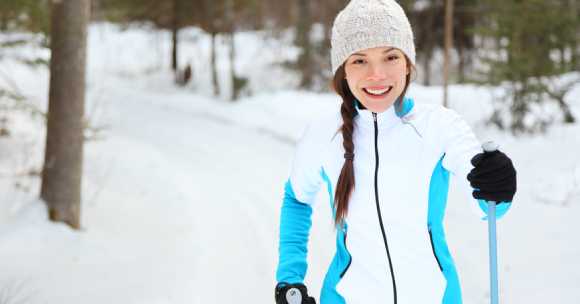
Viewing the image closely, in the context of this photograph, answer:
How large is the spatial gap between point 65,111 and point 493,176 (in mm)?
4814

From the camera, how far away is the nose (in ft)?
6.54

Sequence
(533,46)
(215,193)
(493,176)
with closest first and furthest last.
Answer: (493,176) → (215,193) → (533,46)

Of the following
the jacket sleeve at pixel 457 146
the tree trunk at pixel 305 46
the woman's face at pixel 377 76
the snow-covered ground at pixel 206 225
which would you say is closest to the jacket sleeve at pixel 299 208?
the woman's face at pixel 377 76

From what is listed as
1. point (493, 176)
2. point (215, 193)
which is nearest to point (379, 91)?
point (493, 176)

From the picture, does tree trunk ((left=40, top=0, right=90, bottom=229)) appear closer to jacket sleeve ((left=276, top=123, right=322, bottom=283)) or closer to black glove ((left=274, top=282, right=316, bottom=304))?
jacket sleeve ((left=276, top=123, right=322, bottom=283))

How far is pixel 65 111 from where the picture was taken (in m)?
5.70

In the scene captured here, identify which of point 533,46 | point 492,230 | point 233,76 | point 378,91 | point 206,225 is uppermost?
point 533,46

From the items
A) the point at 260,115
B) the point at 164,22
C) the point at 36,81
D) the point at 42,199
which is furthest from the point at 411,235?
the point at 164,22

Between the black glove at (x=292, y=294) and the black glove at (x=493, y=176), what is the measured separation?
693 mm

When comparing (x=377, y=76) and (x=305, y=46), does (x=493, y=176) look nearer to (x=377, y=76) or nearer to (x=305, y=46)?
(x=377, y=76)

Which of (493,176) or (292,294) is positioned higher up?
(493,176)

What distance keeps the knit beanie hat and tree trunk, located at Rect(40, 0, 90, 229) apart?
13.7ft

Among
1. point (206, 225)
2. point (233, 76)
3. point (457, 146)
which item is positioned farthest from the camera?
point (233, 76)

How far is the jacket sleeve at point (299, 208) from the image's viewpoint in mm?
2139
